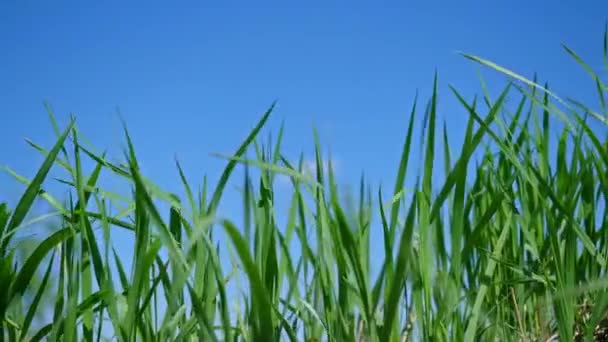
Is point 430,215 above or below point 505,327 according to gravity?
above

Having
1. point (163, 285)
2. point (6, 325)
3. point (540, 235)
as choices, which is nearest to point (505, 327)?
point (540, 235)

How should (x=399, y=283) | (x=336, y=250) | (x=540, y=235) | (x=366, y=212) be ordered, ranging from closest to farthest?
(x=399, y=283) → (x=336, y=250) → (x=366, y=212) → (x=540, y=235)

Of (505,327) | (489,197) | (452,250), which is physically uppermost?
(489,197)

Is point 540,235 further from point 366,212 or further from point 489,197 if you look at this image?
point 366,212

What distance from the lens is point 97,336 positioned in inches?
42.4

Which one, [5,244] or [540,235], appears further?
[540,235]

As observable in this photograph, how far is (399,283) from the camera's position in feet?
2.62

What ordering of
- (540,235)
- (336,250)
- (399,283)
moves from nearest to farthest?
(399,283), (336,250), (540,235)

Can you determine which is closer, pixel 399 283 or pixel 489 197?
pixel 399 283

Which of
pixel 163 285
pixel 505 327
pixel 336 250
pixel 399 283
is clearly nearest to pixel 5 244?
pixel 163 285

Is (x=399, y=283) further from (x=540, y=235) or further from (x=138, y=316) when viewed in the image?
(x=540, y=235)

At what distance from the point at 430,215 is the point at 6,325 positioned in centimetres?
63

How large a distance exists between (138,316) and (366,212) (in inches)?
13.1

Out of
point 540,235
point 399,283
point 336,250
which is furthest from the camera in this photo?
point 540,235
